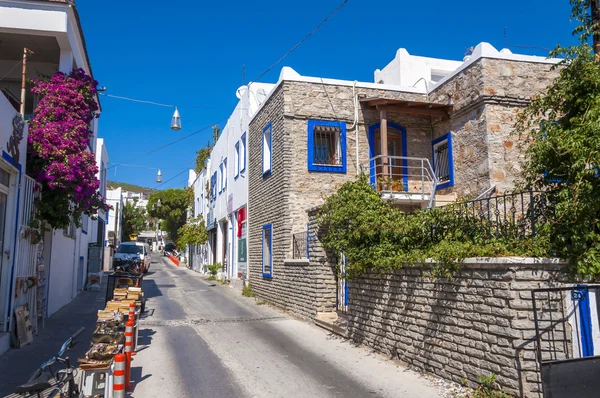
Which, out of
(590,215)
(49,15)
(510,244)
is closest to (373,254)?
(510,244)

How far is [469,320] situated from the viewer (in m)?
6.54

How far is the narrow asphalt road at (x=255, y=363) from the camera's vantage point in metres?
6.78

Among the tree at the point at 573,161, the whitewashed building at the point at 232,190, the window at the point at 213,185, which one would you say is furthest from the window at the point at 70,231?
the tree at the point at 573,161

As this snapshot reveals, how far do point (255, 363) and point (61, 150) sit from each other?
6363mm

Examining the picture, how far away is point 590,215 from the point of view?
18.3 feet

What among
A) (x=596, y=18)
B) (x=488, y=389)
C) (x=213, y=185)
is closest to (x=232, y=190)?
(x=213, y=185)

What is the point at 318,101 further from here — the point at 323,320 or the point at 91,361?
the point at 91,361

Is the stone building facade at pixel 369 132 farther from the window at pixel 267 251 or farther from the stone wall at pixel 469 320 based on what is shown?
the stone wall at pixel 469 320

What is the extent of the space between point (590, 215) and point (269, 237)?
12075mm

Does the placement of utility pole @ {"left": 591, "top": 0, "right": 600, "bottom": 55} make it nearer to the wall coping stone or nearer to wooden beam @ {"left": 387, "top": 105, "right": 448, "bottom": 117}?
wooden beam @ {"left": 387, "top": 105, "right": 448, "bottom": 117}

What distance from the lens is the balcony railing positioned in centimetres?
1465

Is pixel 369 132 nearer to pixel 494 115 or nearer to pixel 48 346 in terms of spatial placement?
pixel 494 115

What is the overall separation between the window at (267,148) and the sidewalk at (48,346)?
7.19m

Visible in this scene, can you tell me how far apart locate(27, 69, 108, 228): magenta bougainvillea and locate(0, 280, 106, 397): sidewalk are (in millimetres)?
2488
